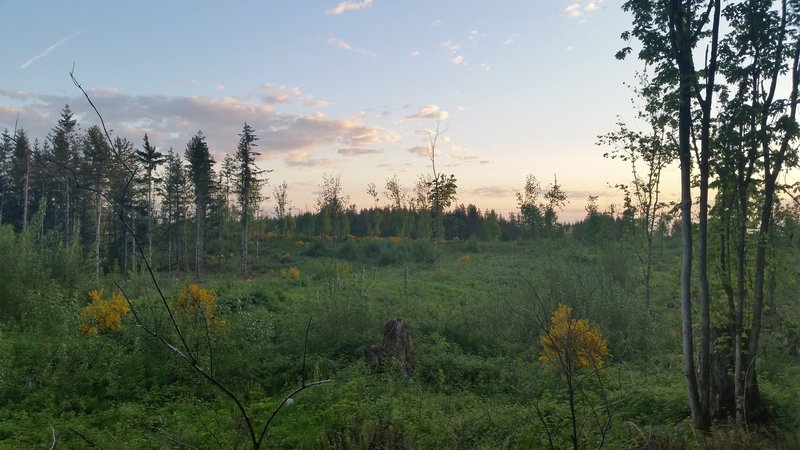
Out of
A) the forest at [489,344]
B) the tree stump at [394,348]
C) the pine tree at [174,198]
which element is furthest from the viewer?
the pine tree at [174,198]

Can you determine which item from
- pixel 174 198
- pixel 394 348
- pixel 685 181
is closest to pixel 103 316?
pixel 394 348

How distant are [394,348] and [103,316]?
648cm

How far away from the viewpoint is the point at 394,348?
902 centimetres

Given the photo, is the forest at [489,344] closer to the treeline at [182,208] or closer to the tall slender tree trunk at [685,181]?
the tall slender tree trunk at [685,181]

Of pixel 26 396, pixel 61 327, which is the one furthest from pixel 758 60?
pixel 61 327

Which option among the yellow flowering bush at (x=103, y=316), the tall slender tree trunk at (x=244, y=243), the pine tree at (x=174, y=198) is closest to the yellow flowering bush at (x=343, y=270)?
the yellow flowering bush at (x=103, y=316)

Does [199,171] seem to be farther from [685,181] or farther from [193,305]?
[685,181]

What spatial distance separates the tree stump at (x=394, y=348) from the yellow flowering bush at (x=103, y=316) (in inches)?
223

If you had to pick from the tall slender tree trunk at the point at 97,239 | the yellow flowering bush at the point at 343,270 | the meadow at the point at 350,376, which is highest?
the tall slender tree trunk at the point at 97,239

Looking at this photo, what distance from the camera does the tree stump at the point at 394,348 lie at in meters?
8.95

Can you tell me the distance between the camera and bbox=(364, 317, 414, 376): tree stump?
895 cm

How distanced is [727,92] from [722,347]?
9.71 ft

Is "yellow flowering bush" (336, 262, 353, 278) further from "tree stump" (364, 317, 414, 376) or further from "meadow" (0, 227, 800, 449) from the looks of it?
"tree stump" (364, 317, 414, 376)

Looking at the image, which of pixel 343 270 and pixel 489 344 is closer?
pixel 489 344
